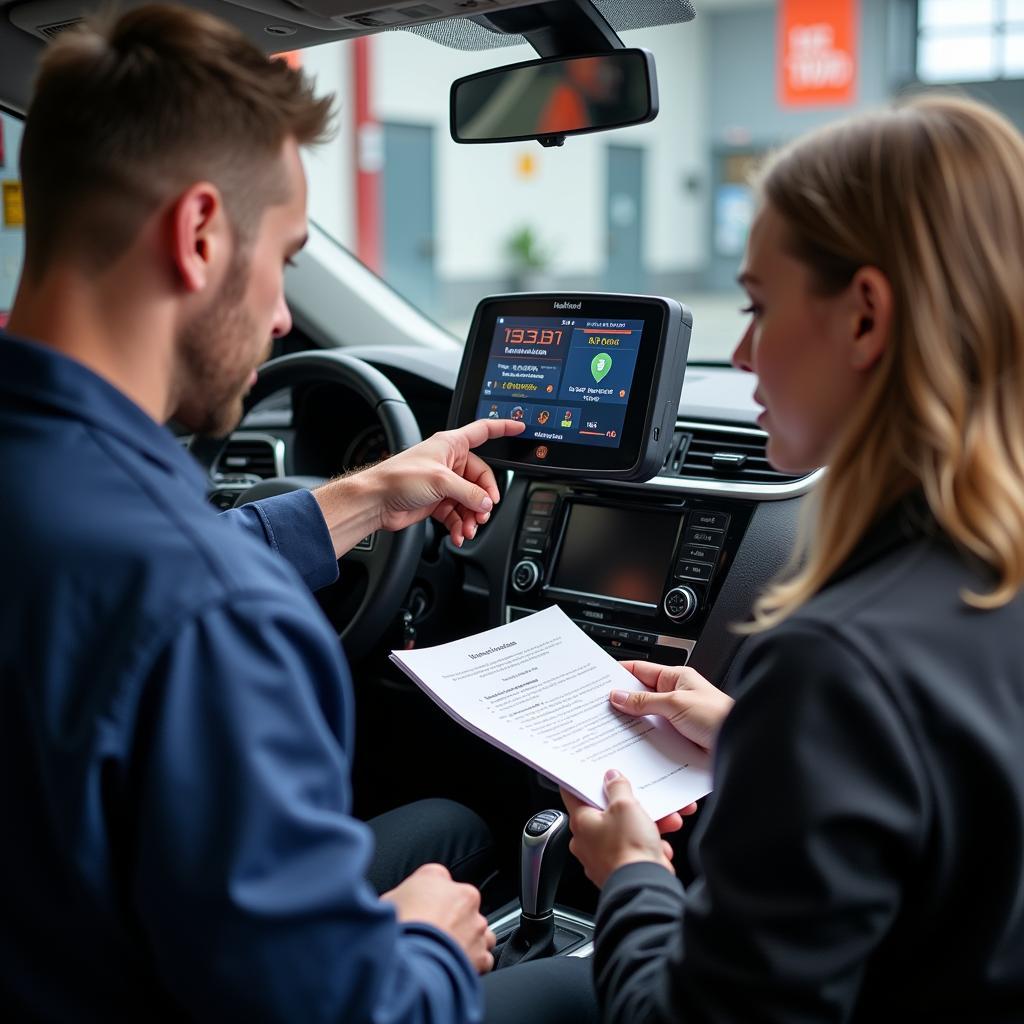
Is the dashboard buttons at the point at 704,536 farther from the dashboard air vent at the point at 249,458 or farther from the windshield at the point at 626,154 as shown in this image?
the windshield at the point at 626,154

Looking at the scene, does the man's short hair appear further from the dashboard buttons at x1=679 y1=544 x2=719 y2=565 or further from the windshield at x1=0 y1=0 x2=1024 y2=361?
the windshield at x1=0 y1=0 x2=1024 y2=361

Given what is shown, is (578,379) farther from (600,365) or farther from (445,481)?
(445,481)

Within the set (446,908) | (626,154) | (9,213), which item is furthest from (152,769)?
→ (626,154)

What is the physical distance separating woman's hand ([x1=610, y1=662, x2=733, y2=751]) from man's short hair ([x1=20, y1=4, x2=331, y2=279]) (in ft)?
2.40

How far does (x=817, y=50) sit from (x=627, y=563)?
8.96 meters

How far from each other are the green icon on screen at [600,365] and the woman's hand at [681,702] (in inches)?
18.2

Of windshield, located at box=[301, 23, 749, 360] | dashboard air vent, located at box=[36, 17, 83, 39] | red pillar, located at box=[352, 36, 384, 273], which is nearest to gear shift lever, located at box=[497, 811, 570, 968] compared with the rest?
dashboard air vent, located at box=[36, 17, 83, 39]

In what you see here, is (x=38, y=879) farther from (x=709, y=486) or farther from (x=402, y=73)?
(x=402, y=73)

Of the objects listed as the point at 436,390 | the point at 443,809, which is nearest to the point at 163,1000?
the point at 443,809

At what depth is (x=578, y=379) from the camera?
1.77m

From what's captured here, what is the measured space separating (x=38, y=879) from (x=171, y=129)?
0.56m

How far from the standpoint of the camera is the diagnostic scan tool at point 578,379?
1.71m

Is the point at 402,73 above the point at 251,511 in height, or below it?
above

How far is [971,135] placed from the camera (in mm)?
928
